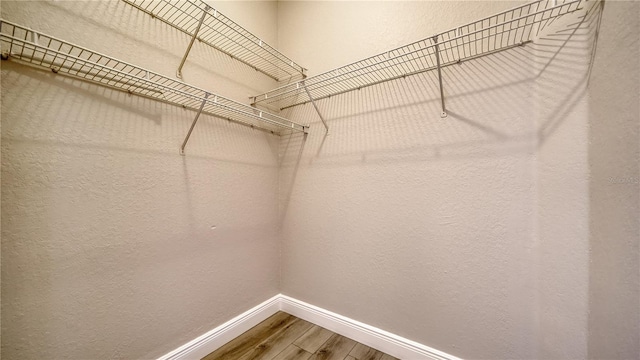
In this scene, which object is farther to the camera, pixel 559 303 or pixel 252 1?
pixel 252 1

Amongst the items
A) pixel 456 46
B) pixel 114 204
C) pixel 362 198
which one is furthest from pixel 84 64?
pixel 456 46

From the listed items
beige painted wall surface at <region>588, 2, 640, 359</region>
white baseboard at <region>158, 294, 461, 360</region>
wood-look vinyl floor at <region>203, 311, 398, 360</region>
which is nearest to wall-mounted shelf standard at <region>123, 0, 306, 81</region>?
beige painted wall surface at <region>588, 2, 640, 359</region>

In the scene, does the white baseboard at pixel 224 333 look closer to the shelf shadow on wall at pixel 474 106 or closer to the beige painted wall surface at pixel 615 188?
the shelf shadow on wall at pixel 474 106

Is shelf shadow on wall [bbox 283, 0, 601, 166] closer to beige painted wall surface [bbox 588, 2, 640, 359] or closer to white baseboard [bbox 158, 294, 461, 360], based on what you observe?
beige painted wall surface [bbox 588, 2, 640, 359]

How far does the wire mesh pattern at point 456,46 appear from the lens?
84 centimetres

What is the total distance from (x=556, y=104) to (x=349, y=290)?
1294 mm

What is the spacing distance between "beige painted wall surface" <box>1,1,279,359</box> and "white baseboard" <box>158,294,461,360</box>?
2.6 inches

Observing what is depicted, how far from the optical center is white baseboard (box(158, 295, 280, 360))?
3.73ft

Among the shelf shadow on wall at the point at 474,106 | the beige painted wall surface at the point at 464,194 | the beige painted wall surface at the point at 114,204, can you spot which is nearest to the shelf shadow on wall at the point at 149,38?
the beige painted wall surface at the point at 114,204

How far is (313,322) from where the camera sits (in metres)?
1.50

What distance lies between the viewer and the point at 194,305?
119cm

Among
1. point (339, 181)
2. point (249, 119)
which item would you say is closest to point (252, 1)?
point (249, 119)

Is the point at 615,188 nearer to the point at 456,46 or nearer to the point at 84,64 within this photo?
the point at 456,46

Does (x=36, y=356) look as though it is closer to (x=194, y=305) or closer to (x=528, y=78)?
(x=194, y=305)
